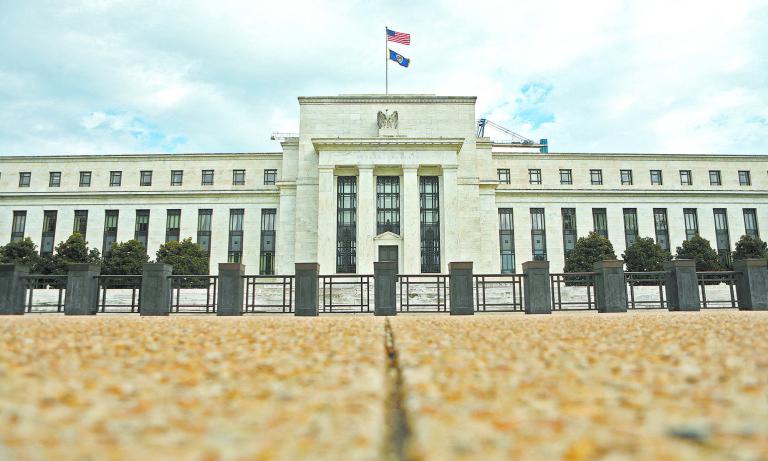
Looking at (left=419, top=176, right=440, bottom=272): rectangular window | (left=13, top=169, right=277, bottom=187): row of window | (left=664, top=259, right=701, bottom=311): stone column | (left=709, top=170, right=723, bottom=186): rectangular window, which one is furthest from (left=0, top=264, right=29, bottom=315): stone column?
(left=709, top=170, right=723, bottom=186): rectangular window

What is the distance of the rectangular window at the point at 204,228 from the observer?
50188mm

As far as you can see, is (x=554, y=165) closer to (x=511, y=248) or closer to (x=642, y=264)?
(x=511, y=248)

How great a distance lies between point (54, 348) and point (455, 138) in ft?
134

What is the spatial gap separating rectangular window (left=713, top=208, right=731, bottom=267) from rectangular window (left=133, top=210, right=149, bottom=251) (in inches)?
2295

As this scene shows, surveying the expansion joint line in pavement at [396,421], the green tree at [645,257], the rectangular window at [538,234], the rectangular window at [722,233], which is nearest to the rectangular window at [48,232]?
the rectangular window at [538,234]

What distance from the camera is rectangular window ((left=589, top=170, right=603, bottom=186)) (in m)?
53.8

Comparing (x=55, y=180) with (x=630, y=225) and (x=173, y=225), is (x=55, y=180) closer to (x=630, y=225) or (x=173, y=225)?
(x=173, y=225)

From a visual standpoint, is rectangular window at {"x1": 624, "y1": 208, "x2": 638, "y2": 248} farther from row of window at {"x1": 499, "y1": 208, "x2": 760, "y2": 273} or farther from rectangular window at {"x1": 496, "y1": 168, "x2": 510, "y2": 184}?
rectangular window at {"x1": 496, "y1": 168, "x2": 510, "y2": 184}

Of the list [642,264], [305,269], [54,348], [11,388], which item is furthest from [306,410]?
[642,264]

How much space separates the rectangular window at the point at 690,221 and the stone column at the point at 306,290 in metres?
48.0

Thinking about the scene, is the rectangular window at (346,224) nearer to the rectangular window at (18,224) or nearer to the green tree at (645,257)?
the green tree at (645,257)

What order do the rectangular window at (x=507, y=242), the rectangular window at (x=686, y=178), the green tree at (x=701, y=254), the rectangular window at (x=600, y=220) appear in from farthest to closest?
1. the rectangular window at (x=686, y=178)
2. the rectangular window at (x=600, y=220)
3. the rectangular window at (x=507, y=242)
4. the green tree at (x=701, y=254)

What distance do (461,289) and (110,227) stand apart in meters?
45.4

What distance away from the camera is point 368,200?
4334 cm
